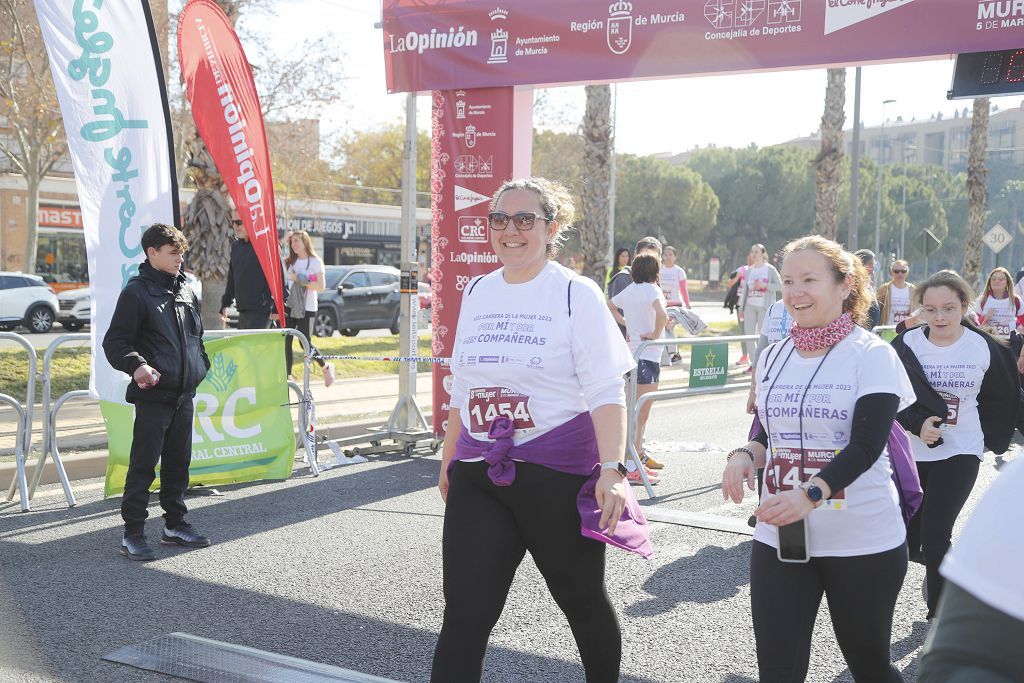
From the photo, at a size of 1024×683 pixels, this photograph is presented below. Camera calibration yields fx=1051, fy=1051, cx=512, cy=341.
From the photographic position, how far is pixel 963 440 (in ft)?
15.9

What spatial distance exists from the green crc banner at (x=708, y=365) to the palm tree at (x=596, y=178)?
761 cm

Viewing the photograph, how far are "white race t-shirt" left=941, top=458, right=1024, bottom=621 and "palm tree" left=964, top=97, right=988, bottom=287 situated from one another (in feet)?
84.0

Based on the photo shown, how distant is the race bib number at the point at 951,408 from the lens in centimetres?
487

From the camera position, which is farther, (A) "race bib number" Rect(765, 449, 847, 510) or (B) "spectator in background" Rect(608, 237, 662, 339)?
(B) "spectator in background" Rect(608, 237, 662, 339)

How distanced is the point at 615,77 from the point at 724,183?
7466 centimetres

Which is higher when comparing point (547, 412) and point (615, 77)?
point (615, 77)

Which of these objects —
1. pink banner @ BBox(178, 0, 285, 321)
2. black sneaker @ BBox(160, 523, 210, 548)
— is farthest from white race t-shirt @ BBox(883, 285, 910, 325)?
black sneaker @ BBox(160, 523, 210, 548)

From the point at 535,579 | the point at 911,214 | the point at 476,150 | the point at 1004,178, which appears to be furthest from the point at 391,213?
the point at 911,214

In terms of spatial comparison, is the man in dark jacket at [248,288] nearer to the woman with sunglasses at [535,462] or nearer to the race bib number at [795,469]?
the woman with sunglasses at [535,462]

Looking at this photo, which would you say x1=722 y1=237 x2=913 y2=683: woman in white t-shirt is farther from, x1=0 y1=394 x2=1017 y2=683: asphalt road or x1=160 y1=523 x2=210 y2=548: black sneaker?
x1=160 y1=523 x2=210 y2=548: black sneaker

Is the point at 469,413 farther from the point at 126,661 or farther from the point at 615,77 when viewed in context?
the point at 615,77

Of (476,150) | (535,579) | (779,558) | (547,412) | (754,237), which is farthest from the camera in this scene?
(754,237)

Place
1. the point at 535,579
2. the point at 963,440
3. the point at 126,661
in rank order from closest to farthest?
the point at 126,661 < the point at 963,440 < the point at 535,579

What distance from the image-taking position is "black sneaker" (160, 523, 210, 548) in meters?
6.20
